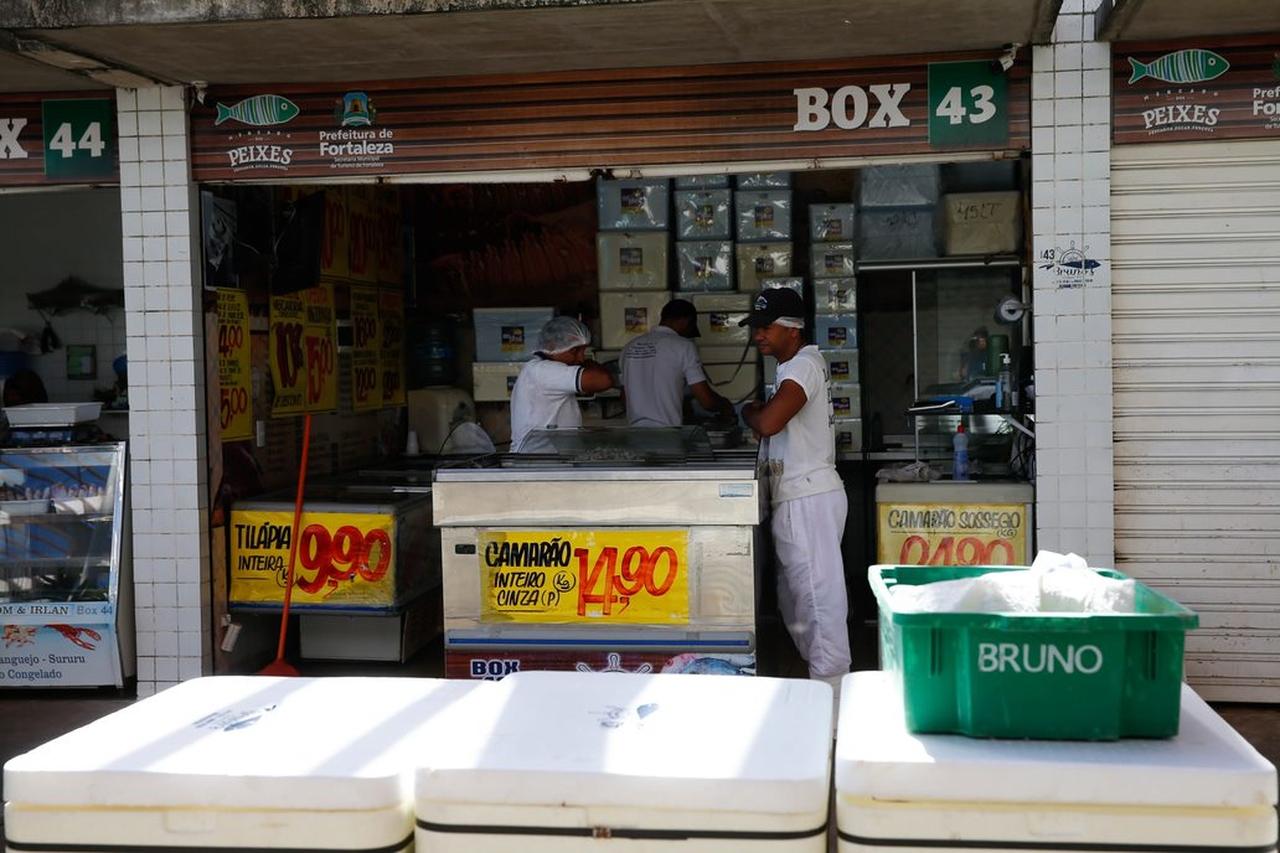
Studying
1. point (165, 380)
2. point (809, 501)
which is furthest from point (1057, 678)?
point (165, 380)

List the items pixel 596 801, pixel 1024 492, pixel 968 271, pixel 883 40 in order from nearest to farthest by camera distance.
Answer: pixel 596 801 → pixel 883 40 → pixel 1024 492 → pixel 968 271

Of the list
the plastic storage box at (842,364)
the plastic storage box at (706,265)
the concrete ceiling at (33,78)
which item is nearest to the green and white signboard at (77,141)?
the concrete ceiling at (33,78)

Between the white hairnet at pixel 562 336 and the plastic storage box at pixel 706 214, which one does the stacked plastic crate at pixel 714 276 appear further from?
the white hairnet at pixel 562 336

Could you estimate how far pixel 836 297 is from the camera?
864cm

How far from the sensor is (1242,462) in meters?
6.21

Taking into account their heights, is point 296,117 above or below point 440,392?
above

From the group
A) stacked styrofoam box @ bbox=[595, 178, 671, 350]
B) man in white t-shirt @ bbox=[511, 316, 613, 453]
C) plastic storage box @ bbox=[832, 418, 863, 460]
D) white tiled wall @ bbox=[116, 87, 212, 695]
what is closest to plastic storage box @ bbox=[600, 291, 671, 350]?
stacked styrofoam box @ bbox=[595, 178, 671, 350]

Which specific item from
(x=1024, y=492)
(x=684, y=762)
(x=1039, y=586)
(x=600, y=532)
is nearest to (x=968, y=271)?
(x=1024, y=492)

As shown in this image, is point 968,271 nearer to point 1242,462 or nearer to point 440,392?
point 1242,462

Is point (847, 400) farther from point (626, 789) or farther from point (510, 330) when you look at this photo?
point (626, 789)

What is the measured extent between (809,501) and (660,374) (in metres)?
2.12

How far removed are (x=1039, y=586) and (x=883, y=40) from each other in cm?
364

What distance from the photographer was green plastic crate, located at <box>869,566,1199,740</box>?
8.77ft

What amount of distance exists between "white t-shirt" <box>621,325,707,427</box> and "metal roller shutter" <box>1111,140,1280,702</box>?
279 cm
